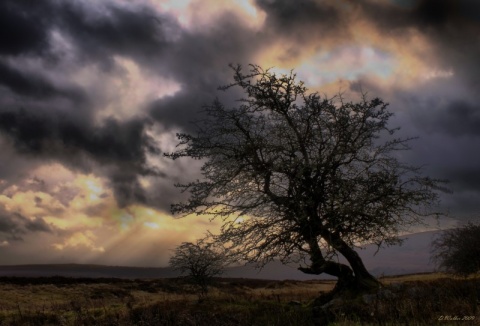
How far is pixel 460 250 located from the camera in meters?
43.0

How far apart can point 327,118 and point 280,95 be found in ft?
8.24

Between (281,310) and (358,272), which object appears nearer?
(281,310)

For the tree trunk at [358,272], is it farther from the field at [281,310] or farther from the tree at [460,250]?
the tree at [460,250]

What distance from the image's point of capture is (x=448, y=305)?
10.5 metres

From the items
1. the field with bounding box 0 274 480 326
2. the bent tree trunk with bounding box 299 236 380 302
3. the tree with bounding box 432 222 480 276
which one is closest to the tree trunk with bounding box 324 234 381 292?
the bent tree trunk with bounding box 299 236 380 302

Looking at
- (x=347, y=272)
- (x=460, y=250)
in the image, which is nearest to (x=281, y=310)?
(x=347, y=272)

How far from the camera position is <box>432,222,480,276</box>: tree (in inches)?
1635

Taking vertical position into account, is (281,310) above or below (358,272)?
below

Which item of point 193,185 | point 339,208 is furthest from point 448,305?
point 193,185

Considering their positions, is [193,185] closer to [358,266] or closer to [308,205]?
[308,205]

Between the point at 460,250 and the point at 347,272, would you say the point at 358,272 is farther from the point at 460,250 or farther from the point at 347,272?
the point at 460,250

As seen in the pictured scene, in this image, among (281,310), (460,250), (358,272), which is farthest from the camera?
(460,250)

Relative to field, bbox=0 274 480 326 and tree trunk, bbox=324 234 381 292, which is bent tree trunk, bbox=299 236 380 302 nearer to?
tree trunk, bbox=324 234 381 292

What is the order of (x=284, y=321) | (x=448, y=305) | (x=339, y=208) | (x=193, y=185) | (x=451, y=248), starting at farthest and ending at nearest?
(x=451, y=248)
(x=193, y=185)
(x=339, y=208)
(x=284, y=321)
(x=448, y=305)
